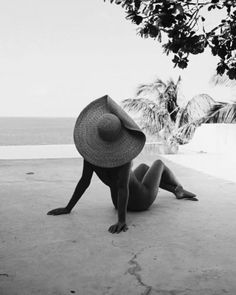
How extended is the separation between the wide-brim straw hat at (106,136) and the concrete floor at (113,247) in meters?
0.68

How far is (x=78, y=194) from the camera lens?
388cm

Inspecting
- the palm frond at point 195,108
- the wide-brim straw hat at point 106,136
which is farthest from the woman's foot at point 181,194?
the palm frond at point 195,108

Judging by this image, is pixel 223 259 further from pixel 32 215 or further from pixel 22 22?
pixel 22 22

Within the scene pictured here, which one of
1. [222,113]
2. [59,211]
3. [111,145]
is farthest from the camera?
Result: [222,113]

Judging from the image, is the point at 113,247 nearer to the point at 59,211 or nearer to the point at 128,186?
the point at 128,186

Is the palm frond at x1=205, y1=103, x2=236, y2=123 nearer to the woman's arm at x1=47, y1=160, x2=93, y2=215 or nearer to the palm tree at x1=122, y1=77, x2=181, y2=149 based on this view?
the palm tree at x1=122, y1=77, x2=181, y2=149

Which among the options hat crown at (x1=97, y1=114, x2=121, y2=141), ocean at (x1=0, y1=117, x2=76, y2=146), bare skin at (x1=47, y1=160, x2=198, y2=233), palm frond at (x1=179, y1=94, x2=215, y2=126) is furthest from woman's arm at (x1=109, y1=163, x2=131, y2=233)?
ocean at (x1=0, y1=117, x2=76, y2=146)

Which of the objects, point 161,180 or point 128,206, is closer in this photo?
point 128,206

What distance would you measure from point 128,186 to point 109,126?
1.96ft

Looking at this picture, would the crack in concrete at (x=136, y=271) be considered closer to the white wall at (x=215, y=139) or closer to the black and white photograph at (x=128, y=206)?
the black and white photograph at (x=128, y=206)

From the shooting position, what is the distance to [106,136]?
3.56 m

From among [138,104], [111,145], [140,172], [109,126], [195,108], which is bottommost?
[195,108]

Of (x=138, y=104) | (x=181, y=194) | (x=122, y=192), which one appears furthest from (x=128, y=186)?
(x=138, y=104)

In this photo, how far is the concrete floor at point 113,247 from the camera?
2.40 meters
